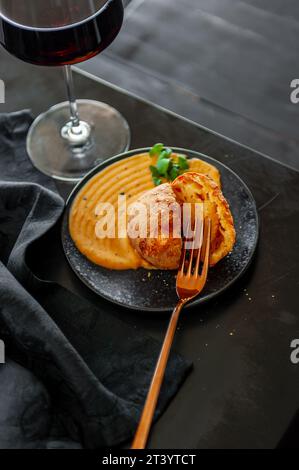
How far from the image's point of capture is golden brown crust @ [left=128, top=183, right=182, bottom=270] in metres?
1.17

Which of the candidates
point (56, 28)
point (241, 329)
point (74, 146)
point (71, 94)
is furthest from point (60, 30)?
point (241, 329)

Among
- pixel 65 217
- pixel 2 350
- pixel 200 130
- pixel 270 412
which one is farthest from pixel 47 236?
pixel 270 412

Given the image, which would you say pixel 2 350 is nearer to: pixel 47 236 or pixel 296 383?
pixel 47 236

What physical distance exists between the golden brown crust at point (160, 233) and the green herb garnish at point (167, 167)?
90mm

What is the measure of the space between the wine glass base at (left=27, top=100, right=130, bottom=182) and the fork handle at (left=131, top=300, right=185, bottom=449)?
42 cm

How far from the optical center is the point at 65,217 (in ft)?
4.20

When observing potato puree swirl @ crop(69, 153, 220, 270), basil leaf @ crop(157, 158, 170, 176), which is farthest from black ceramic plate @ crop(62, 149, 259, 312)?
basil leaf @ crop(157, 158, 170, 176)

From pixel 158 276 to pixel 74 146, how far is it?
391 mm

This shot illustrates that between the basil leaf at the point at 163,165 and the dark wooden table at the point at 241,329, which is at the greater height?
the basil leaf at the point at 163,165

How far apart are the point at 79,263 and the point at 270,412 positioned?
390 millimetres

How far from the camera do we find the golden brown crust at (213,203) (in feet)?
3.90

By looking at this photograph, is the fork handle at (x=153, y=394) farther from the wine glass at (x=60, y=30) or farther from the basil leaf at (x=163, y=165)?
the wine glass at (x=60, y=30)

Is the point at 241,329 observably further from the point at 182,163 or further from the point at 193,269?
the point at 182,163

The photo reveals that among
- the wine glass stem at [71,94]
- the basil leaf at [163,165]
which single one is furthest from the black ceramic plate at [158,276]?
the wine glass stem at [71,94]
